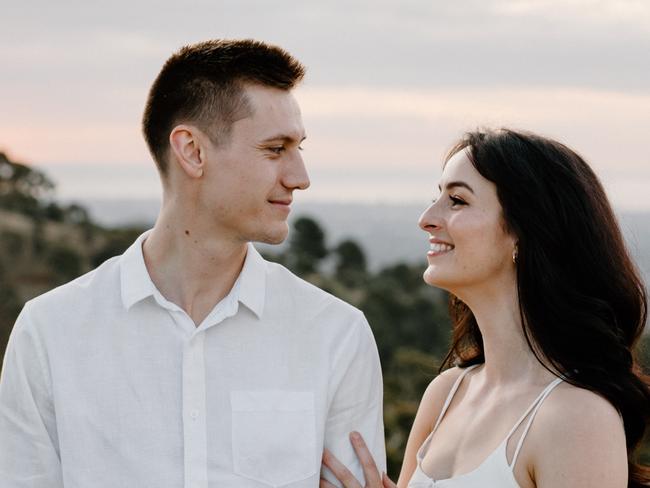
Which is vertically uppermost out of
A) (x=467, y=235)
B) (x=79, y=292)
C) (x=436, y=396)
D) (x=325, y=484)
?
(x=467, y=235)

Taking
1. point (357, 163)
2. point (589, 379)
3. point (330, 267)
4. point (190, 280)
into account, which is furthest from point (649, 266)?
point (357, 163)

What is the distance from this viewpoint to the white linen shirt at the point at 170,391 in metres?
2.92

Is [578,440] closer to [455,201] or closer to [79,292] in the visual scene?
[455,201]

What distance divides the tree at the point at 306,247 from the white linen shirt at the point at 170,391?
2074 cm

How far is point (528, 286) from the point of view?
3324mm

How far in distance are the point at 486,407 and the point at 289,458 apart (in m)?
0.67

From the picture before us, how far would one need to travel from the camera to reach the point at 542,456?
304 centimetres

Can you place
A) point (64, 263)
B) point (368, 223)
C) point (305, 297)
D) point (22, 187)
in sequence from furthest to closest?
point (368, 223)
point (22, 187)
point (64, 263)
point (305, 297)

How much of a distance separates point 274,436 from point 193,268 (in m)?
0.48

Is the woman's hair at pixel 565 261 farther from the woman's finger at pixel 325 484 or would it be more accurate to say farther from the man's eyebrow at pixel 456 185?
the woman's finger at pixel 325 484

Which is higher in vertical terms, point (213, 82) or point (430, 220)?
point (213, 82)

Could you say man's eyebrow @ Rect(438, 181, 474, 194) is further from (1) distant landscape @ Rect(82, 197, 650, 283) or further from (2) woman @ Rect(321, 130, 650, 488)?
(1) distant landscape @ Rect(82, 197, 650, 283)

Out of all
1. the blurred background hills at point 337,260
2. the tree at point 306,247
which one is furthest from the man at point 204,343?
the tree at point 306,247

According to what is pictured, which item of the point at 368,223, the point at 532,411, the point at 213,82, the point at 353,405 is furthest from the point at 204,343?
the point at 368,223
